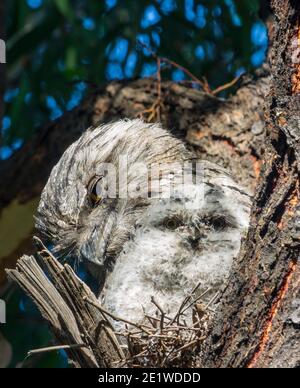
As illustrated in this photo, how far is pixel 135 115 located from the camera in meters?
3.27

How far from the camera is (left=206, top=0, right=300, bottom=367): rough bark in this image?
166 cm

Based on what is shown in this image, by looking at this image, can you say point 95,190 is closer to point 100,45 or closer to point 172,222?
point 172,222

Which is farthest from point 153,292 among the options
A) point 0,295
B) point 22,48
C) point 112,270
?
point 22,48

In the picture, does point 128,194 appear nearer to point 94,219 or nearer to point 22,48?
point 94,219

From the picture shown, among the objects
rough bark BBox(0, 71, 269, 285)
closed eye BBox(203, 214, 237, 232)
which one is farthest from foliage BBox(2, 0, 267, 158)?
closed eye BBox(203, 214, 237, 232)

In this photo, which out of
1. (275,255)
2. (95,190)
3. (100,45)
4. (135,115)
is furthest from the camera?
(100,45)

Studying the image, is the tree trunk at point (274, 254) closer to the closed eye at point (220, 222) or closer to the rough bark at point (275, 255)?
the rough bark at point (275, 255)

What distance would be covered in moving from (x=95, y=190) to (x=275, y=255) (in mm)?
1111

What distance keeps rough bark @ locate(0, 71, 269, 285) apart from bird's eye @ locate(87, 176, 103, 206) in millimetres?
480

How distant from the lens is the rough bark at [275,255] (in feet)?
5.45

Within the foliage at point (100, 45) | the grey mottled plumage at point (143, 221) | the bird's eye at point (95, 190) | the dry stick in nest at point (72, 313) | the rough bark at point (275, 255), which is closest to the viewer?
the rough bark at point (275, 255)

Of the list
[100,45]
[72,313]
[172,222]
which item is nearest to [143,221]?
[172,222]

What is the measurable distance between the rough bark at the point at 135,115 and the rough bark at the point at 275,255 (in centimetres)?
121

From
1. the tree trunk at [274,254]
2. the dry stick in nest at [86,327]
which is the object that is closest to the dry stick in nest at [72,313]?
the dry stick in nest at [86,327]
